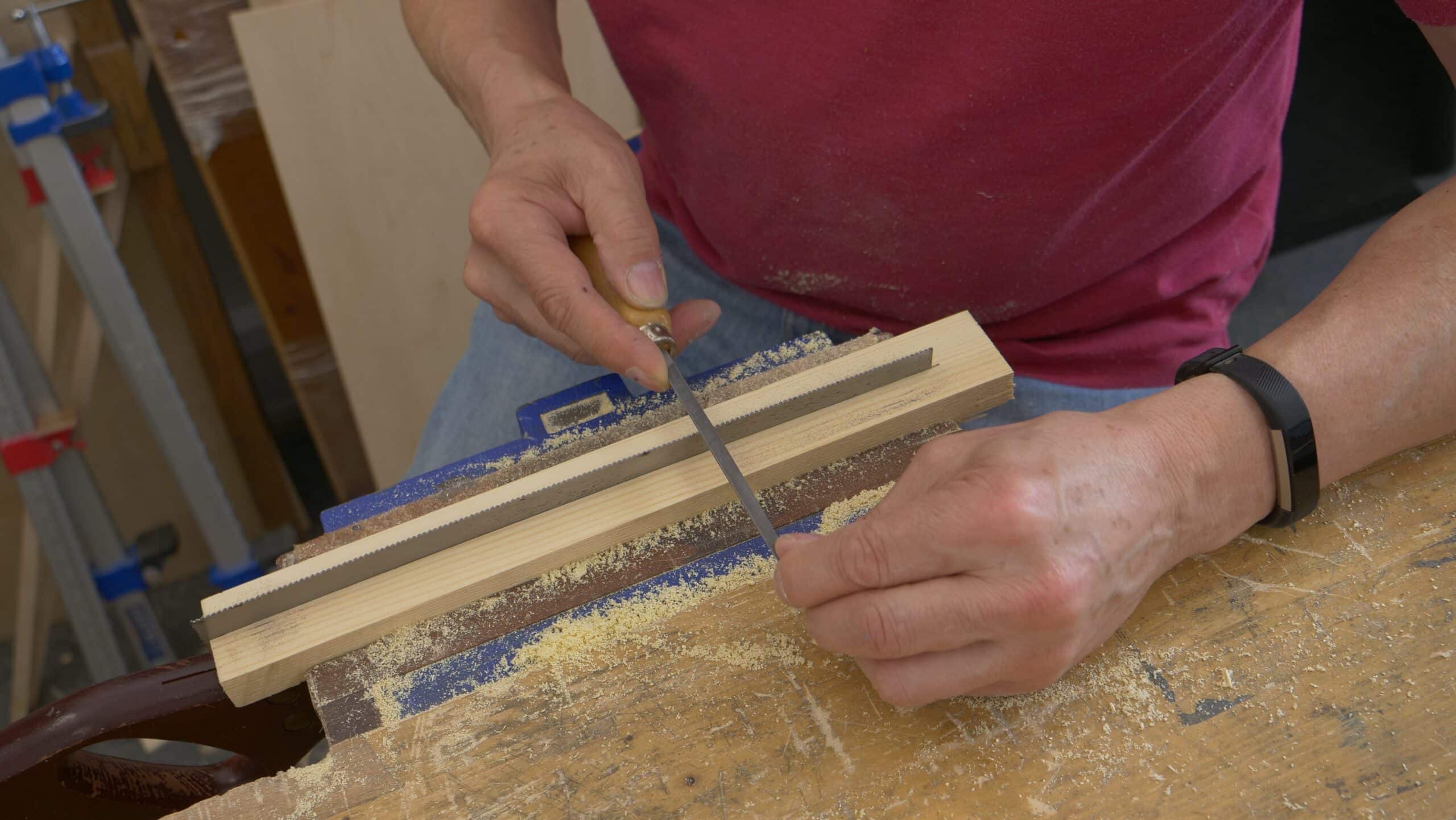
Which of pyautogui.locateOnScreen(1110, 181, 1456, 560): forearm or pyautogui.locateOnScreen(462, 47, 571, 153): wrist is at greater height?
pyautogui.locateOnScreen(462, 47, 571, 153): wrist

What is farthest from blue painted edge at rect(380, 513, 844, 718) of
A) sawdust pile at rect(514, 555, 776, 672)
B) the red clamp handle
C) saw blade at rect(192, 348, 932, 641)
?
the red clamp handle

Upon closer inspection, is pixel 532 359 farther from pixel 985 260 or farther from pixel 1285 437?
pixel 1285 437

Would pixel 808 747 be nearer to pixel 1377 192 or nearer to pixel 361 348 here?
pixel 361 348

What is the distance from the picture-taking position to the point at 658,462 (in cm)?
113

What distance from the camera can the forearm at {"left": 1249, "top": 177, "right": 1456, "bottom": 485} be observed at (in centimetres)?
97

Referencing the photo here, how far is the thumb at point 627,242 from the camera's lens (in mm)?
1162

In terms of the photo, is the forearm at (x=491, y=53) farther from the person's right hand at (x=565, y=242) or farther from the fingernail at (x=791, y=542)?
the fingernail at (x=791, y=542)

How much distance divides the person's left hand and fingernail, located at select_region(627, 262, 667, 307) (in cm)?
37

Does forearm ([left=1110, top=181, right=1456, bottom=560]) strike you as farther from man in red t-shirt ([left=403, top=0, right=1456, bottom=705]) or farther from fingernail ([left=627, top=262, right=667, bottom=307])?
fingernail ([left=627, top=262, right=667, bottom=307])

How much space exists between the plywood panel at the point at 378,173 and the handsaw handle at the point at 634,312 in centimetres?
145

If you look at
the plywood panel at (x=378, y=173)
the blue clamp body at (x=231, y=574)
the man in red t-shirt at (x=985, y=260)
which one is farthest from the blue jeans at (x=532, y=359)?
the blue clamp body at (x=231, y=574)

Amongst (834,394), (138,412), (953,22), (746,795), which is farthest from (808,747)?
(138,412)

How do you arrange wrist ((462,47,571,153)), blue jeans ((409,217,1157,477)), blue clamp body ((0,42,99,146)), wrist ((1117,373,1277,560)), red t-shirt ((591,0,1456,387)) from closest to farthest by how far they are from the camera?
wrist ((1117,373,1277,560))
red t-shirt ((591,0,1456,387))
wrist ((462,47,571,153))
blue jeans ((409,217,1157,477))
blue clamp body ((0,42,99,146))

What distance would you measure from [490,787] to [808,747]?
277 millimetres
